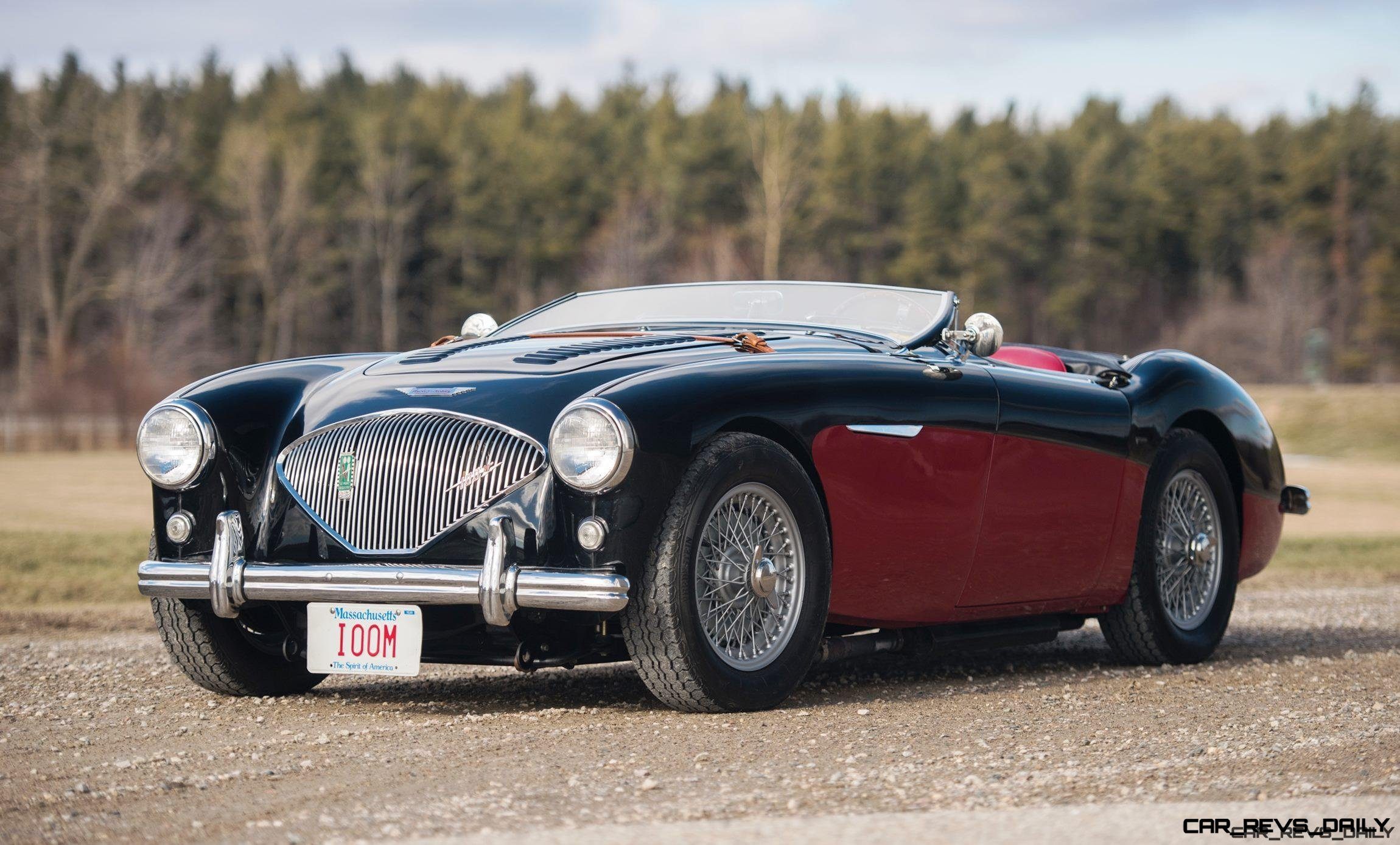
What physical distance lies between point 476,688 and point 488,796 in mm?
2091

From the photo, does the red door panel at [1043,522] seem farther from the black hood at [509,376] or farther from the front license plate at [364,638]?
the front license plate at [364,638]

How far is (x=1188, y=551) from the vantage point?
6.50m

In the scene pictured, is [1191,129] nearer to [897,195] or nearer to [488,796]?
[897,195]

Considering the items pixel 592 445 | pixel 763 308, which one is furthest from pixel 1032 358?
pixel 592 445

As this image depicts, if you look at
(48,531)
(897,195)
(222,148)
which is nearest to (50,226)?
(222,148)

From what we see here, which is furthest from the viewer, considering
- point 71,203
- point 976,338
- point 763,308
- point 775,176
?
point 775,176

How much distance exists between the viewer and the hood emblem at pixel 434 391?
469cm

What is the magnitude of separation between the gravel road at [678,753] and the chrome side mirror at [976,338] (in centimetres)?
125

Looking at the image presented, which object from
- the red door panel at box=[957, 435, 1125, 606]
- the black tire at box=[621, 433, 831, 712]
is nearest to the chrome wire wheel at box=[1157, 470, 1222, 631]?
the red door panel at box=[957, 435, 1125, 606]

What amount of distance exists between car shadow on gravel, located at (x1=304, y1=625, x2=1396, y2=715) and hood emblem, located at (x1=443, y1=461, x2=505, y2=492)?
805mm

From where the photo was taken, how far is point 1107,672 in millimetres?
6098

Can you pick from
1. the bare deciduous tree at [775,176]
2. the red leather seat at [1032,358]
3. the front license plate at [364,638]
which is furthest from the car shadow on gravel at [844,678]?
the bare deciduous tree at [775,176]

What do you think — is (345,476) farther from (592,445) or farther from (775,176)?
(775,176)

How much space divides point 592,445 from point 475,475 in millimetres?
390
